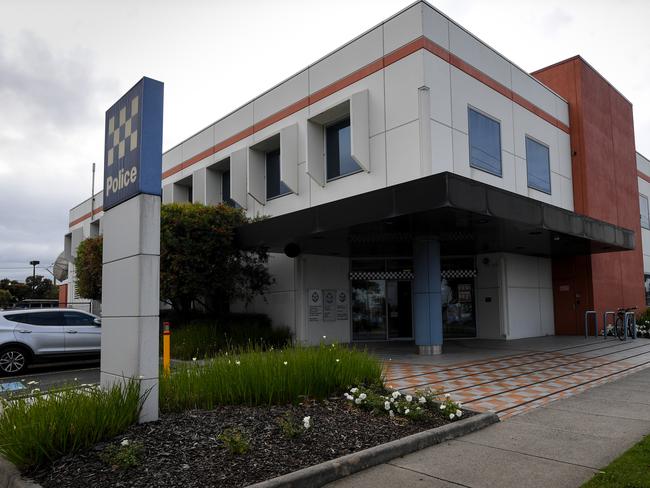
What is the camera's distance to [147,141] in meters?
6.45

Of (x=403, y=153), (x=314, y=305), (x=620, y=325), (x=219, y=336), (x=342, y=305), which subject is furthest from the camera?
(x=620, y=325)

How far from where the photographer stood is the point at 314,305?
17.4 meters

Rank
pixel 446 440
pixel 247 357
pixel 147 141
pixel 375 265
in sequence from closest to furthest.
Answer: pixel 446 440 → pixel 147 141 → pixel 247 357 → pixel 375 265

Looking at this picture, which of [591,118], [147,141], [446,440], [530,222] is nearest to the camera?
[446,440]

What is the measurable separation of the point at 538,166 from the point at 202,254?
1231 centimetres

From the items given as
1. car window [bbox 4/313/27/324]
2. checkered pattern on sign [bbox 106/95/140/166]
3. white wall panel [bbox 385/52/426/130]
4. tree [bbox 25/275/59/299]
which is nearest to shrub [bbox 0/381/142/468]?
checkered pattern on sign [bbox 106/95/140/166]

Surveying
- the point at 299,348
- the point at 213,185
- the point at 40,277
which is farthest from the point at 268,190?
the point at 40,277

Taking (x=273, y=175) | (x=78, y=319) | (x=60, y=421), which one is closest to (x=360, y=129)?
(x=273, y=175)

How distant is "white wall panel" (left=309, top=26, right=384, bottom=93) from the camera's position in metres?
15.4

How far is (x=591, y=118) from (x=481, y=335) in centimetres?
1044

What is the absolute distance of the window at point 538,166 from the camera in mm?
18391

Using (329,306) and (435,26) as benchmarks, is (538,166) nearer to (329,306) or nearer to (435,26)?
(435,26)

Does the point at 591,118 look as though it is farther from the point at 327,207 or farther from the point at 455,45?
the point at 327,207

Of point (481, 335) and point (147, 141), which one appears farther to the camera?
point (481, 335)
